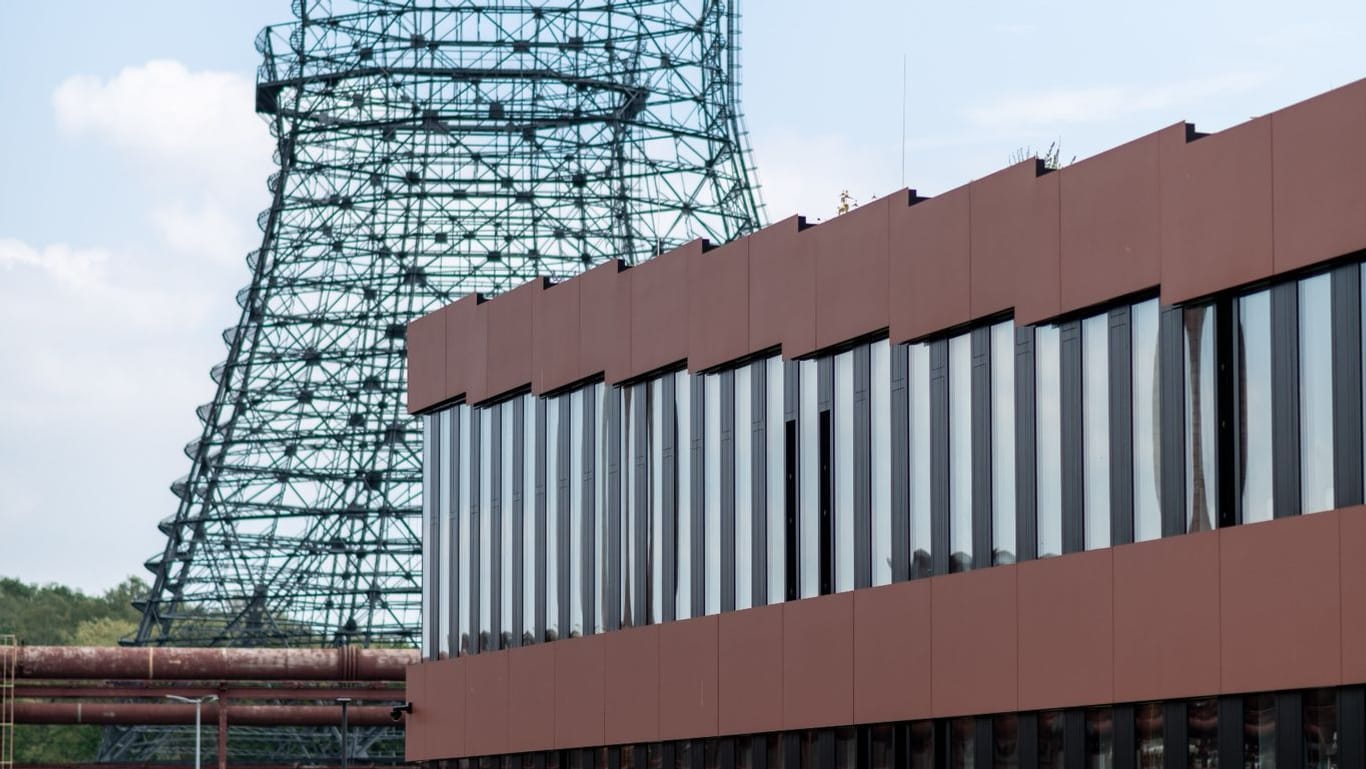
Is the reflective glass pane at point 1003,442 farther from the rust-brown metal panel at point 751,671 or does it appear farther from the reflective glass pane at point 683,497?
the reflective glass pane at point 683,497

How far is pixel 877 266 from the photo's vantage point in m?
35.4

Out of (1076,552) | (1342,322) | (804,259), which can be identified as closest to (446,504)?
(804,259)

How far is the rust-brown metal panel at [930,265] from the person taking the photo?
33688 mm

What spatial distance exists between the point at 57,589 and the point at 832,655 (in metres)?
168

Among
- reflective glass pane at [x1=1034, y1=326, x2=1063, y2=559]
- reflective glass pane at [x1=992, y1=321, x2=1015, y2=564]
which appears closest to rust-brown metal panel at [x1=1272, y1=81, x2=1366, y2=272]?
reflective glass pane at [x1=1034, y1=326, x2=1063, y2=559]

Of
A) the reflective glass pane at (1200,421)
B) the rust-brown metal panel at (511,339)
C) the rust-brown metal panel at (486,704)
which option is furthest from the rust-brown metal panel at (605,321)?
the reflective glass pane at (1200,421)

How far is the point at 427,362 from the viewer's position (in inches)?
1953

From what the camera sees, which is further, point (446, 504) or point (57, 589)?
point (57, 589)

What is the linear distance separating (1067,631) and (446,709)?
19430 mm

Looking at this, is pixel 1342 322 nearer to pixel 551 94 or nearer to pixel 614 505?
pixel 614 505

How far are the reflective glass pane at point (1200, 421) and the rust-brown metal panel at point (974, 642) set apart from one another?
136 inches

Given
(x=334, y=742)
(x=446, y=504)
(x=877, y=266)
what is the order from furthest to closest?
(x=334, y=742)
(x=446, y=504)
(x=877, y=266)

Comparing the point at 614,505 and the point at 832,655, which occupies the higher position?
the point at 614,505

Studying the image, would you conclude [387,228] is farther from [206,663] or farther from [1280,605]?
[1280,605]
